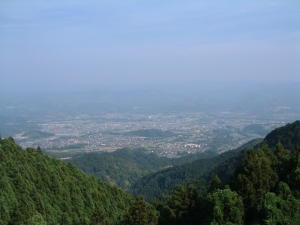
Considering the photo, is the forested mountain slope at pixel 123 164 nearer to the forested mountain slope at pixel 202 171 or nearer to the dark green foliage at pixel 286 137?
the forested mountain slope at pixel 202 171

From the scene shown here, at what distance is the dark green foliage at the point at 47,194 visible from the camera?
14560mm

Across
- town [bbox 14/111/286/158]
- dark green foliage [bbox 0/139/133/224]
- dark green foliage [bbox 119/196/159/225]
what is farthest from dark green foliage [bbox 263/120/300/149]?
town [bbox 14/111/286/158]

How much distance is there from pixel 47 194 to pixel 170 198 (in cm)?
711

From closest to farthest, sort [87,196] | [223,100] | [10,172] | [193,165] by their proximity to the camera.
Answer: [10,172] → [87,196] → [193,165] → [223,100]

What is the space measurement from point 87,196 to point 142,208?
382 inches

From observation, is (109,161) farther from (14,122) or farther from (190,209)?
(14,122)

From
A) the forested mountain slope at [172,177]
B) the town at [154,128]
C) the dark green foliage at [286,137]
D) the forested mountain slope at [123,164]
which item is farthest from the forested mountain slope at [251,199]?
the town at [154,128]

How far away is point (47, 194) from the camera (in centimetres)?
1892

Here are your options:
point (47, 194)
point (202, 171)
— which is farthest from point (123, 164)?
point (47, 194)

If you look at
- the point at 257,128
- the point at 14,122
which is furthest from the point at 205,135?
the point at 14,122

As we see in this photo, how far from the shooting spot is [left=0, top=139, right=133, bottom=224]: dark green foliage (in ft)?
47.8

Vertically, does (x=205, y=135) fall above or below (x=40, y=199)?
below

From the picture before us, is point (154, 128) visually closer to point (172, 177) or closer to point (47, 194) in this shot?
point (172, 177)

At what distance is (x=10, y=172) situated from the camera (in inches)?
717
